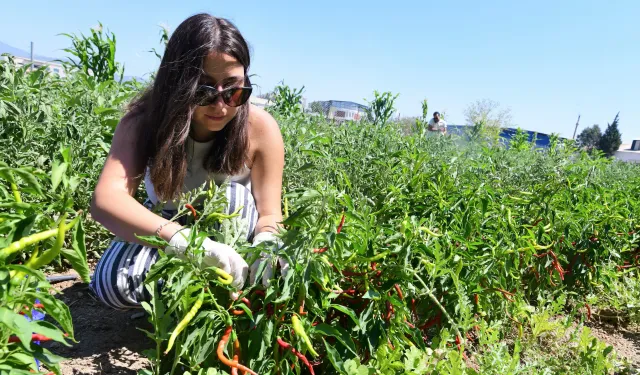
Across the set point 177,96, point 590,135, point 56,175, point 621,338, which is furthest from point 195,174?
point 590,135

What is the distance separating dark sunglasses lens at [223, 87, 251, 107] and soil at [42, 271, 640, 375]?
841 millimetres

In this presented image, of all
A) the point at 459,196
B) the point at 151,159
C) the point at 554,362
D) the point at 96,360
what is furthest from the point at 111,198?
the point at 554,362

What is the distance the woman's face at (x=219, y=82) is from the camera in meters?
1.67

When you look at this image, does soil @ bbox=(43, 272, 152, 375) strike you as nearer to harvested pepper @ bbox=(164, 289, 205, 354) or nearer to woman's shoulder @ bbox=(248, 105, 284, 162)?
harvested pepper @ bbox=(164, 289, 205, 354)

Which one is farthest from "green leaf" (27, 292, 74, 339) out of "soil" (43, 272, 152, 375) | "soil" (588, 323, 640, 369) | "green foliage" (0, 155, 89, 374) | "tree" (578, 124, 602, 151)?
Result: "tree" (578, 124, 602, 151)

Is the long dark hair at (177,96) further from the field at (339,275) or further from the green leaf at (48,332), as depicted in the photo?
the green leaf at (48,332)

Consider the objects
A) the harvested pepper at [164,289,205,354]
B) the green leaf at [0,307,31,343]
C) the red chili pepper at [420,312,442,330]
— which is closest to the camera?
the green leaf at [0,307,31,343]

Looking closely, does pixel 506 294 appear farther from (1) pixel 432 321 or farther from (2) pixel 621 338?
(2) pixel 621 338

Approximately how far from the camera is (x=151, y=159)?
70.1 inches

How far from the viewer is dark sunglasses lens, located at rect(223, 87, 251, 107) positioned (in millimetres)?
1687

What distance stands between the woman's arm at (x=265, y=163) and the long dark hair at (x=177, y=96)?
145 millimetres

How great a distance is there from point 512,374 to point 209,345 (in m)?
0.82

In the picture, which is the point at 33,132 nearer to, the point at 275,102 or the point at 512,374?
the point at 512,374

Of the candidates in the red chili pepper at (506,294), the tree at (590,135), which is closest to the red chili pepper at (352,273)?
the red chili pepper at (506,294)
